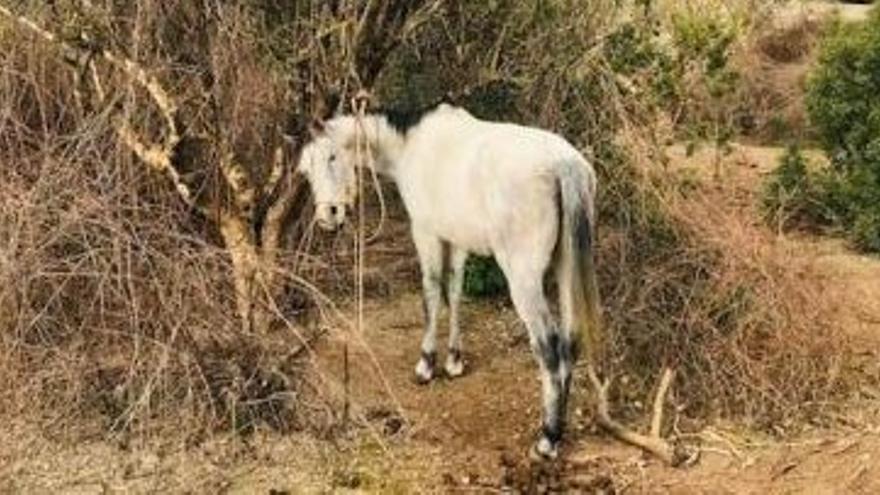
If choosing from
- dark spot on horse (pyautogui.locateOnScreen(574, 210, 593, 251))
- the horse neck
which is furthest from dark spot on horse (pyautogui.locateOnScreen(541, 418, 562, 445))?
the horse neck

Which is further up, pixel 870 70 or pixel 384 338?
pixel 870 70

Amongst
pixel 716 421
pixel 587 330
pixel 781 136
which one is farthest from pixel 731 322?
pixel 781 136

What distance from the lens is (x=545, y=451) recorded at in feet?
22.3

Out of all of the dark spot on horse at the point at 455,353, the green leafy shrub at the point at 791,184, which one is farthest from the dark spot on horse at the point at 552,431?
the green leafy shrub at the point at 791,184

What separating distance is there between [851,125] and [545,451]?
165 inches

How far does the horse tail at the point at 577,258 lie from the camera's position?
6648mm

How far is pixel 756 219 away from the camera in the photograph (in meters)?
8.51

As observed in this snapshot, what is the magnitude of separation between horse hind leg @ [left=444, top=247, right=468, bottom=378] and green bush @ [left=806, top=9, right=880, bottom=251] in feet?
10.4

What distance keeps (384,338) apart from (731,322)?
192 cm

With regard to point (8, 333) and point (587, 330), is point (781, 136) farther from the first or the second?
point (8, 333)

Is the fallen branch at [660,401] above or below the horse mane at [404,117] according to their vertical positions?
below

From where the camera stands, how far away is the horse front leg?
25.0 feet

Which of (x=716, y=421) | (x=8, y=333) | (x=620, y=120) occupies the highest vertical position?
(x=620, y=120)

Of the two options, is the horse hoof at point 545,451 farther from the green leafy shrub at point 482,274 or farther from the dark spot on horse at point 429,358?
the green leafy shrub at point 482,274
